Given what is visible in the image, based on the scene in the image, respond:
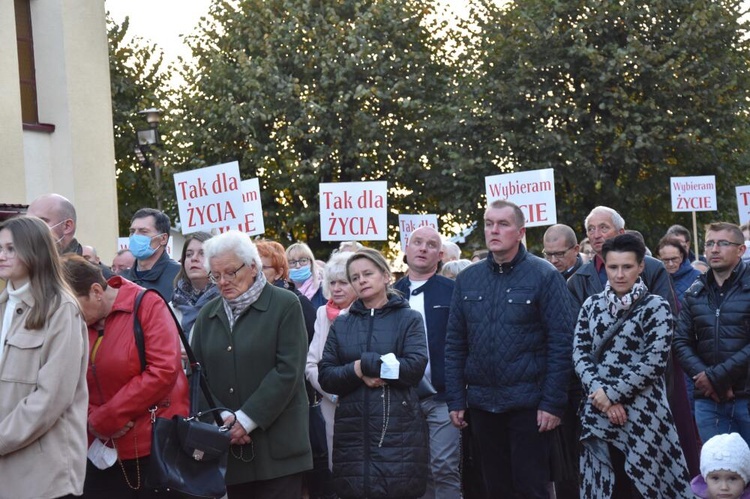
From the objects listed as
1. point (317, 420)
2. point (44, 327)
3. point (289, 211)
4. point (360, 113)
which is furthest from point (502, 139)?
point (44, 327)

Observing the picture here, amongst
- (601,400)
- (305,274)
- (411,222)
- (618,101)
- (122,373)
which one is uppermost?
(618,101)

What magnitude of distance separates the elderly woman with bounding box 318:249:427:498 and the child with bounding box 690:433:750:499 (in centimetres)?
179

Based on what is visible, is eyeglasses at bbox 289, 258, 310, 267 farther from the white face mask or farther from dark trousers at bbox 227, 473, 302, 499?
the white face mask

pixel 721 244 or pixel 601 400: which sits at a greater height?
pixel 721 244

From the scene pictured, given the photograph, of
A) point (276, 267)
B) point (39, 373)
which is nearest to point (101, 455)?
point (39, 373)

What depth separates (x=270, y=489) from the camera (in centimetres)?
732

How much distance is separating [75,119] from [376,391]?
14.0m

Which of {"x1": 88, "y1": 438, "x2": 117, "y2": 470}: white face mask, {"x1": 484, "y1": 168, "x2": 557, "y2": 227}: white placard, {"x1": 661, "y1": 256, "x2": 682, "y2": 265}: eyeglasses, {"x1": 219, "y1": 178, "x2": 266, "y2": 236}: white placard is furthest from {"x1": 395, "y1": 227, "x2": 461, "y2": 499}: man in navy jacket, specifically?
{"x1": 484, "y1": 168, "x2": 557, "y2": 227}: white placard

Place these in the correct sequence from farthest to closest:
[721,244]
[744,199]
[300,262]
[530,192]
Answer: [744,199], [530,192], [300,262], [721,244]

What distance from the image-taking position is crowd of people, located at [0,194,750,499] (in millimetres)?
6191

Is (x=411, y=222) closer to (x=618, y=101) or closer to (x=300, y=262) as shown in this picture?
(x=618, y=101)

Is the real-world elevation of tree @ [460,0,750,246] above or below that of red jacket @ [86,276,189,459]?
above

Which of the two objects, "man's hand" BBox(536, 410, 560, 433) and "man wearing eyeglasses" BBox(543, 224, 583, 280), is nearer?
"man's hand" BBox(536, 410, 560, 433)

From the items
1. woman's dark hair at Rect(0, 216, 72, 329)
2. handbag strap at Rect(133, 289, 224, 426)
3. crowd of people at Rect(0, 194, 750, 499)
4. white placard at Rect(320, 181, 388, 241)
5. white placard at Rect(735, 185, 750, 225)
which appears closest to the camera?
woman's dark hair at Rect(0, 216, 72, 329)
